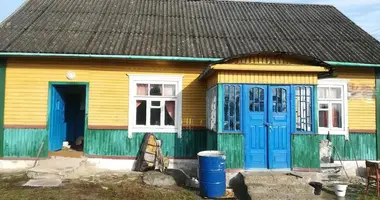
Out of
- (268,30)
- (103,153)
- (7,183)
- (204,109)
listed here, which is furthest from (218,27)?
(7,183)

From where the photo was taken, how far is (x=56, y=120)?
10.0 meters

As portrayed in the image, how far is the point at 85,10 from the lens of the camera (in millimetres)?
12344

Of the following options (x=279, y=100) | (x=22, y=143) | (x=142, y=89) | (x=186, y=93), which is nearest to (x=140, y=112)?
(x=142, y=89)

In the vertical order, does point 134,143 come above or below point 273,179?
above

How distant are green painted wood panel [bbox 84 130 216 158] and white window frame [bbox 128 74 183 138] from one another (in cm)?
15

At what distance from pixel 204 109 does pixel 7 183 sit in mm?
5402

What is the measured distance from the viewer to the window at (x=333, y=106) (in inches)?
388

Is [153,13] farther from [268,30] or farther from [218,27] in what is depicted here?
[268,30]

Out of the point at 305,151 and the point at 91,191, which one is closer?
the point at 91,191

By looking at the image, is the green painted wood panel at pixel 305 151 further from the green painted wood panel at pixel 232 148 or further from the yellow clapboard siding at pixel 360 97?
the yellow clapboard siding at pixel 360 97

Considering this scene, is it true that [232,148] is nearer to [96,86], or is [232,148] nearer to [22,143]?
[96,86]

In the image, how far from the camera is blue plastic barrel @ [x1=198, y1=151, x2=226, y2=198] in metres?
6.95

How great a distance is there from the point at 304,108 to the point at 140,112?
4565 mm

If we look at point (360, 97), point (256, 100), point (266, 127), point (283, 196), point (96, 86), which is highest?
point (96, 86)
